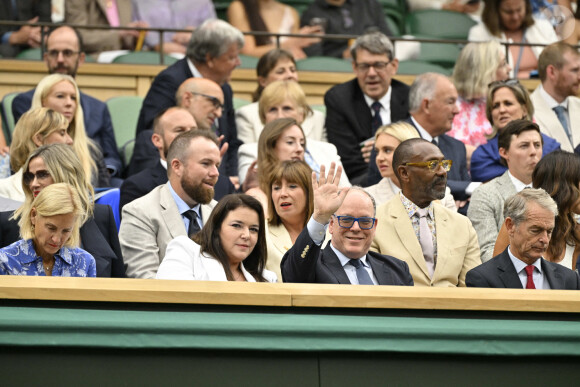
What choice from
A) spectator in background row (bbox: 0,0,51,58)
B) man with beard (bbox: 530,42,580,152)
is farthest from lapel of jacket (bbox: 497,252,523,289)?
spectator in background row (bbox: 0,0,51,58)

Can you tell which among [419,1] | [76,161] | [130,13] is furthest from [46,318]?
[419,1]

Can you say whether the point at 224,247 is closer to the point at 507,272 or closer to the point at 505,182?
the point at 507,272

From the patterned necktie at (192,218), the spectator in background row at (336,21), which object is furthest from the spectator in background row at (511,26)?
the patterned necktie at (192,218)

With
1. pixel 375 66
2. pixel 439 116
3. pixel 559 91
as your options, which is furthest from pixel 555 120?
pixel 375 66

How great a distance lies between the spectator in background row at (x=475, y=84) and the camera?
22.4 ft

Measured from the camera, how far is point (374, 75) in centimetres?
675

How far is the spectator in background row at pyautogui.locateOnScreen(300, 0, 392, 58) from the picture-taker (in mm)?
8289

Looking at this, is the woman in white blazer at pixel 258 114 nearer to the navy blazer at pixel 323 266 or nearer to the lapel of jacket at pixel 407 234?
the lapel of jacket at pixel 407 234

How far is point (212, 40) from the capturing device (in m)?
6.69

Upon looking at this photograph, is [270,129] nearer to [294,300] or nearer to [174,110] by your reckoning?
[174,110]

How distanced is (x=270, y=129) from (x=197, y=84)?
2.44 feet

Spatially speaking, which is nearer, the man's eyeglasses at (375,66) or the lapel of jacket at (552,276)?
the lapel of jacket at (552,276)

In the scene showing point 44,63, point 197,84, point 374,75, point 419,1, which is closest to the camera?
point 197,84

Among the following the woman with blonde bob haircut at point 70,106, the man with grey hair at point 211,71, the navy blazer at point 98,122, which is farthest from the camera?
the man with grey hair at point 211,71
